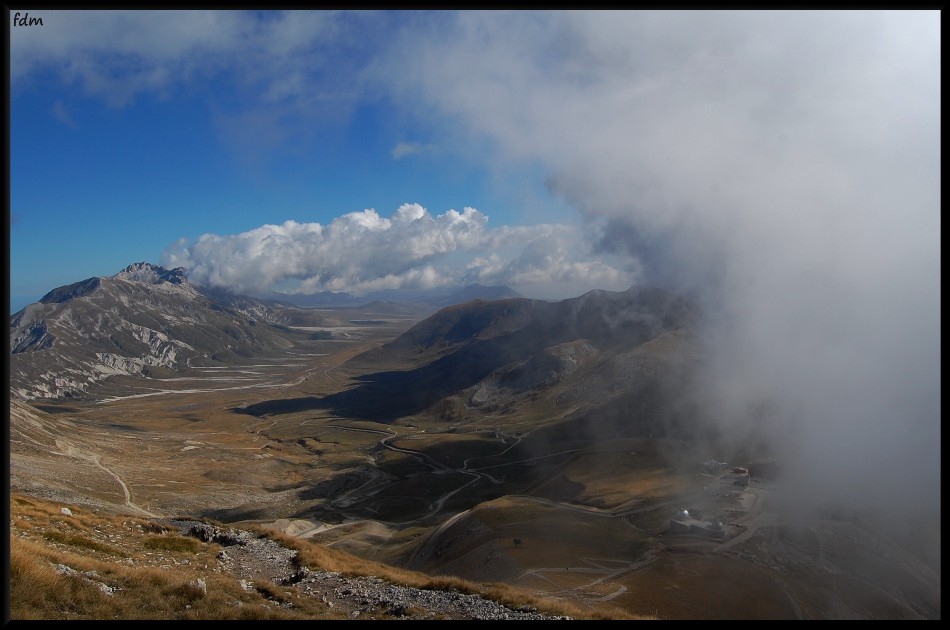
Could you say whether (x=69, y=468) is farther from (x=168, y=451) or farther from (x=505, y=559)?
(x=505, y=559)

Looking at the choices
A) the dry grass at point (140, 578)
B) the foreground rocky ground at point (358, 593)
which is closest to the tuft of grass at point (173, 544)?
the dry grass at point (140, 578)

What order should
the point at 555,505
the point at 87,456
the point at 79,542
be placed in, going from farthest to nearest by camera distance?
the point at 87,456 < the point at 555,505 < the point at 79,542

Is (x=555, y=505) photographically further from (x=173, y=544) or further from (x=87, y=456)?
(x=87, y=456)

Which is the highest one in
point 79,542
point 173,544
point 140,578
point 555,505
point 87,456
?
point 140,578

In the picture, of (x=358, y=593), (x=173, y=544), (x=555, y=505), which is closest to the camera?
(x=358, y=593)

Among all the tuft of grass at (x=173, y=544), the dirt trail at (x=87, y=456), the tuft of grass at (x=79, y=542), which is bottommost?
the dirt trail at (x=87, y=456)

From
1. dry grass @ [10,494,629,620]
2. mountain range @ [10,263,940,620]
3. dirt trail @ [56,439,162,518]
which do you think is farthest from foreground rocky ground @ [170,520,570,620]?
dirt trail @ [56,439,162,518]

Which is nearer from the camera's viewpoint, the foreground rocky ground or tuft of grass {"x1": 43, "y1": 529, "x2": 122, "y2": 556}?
the foreground rocky ground

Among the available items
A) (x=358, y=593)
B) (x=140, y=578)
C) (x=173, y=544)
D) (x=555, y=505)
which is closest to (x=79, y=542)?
(x=173, y=544)

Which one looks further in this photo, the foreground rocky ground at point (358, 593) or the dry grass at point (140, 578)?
the foreground rocky ground at point (358, 593)

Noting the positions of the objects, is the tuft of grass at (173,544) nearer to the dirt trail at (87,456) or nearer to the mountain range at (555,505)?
the mountain range at (555,505)

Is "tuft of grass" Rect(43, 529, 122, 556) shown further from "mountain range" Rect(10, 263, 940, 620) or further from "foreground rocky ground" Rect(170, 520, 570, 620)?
"foreground rocky ground" Rect(170, 520, 570, 620)

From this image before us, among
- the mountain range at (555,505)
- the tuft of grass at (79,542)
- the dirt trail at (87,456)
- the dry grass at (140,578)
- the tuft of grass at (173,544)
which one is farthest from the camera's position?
the dirt trail at (87,456)
